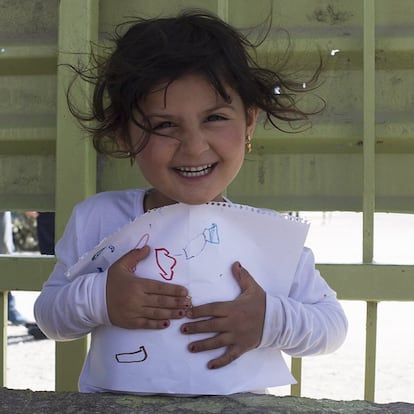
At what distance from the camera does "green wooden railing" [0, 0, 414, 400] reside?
7.12 feet

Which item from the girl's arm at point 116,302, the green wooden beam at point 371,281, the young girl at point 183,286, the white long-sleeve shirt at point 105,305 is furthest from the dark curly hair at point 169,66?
the green wooden beam at point 371,281

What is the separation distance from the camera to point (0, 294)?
234cm

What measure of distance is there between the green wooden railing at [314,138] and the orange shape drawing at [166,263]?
796 mm

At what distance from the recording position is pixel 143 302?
1.45 meters

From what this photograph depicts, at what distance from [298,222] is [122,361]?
494 millimetres

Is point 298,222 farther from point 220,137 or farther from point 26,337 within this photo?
point 26,337

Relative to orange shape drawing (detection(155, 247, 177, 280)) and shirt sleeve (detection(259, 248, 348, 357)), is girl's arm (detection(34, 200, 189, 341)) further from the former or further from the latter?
shirt sleeve (detection(259, 248, 348, 357))

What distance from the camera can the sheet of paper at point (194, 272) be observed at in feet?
4.79

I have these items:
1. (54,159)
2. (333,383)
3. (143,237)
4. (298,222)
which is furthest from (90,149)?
(333,383)

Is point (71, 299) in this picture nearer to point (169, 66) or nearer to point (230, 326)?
point (230, 326)

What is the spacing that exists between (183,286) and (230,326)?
0.43 feet

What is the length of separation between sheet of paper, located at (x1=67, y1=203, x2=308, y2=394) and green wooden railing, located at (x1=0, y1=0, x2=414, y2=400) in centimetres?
67

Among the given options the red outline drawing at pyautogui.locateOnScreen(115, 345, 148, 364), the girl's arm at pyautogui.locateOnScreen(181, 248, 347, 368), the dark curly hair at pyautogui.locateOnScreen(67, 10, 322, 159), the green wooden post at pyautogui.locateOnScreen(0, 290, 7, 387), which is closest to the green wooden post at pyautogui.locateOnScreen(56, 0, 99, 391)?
the green wooden post at pyautogui.locateOnScreen(0, 290, 7, 387)

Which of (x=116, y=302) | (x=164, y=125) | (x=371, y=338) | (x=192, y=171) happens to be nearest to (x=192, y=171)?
(x=192, y=171)
